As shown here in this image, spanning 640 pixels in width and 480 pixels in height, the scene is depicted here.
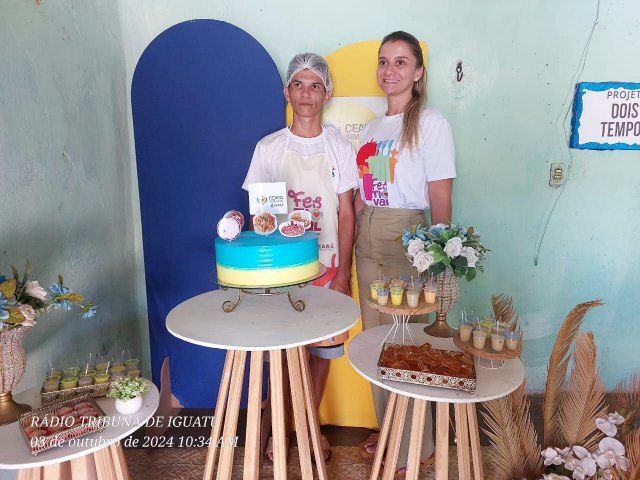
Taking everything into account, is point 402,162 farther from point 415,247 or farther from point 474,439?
point 474,439

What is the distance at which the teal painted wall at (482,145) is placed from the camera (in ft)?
8.13

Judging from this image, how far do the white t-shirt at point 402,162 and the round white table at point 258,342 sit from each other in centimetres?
64

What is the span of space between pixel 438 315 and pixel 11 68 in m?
2.12

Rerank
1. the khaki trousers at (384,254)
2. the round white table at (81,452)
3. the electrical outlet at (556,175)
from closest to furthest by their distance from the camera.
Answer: the round white table at (81,452), the khaki trousers at (384,254), the electrical outlet at (556,175)

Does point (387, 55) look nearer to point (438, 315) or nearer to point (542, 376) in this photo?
point (438, 315)

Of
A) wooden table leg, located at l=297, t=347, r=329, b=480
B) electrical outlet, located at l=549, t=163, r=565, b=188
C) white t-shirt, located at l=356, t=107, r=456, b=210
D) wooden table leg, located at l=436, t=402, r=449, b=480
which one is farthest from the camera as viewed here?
electrical outlet, located at l=549, t=163, r=565, b=188

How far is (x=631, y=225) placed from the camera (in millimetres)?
2977

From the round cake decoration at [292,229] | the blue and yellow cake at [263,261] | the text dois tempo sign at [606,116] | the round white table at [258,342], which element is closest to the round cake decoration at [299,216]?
the round cake decoration at [292,229]

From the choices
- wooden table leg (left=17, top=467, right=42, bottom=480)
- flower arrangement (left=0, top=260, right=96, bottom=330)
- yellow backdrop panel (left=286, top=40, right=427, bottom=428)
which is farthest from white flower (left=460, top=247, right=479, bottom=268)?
wooden table leg (left=17, top=467, right=42, bottom=480)

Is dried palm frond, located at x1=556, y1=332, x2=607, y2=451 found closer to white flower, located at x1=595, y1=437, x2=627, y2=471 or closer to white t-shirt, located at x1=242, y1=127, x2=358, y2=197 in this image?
white flower, located at x1=595, y1=437, x2=627, y2=471

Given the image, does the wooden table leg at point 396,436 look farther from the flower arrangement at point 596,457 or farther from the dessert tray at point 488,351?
the flower arrangement at point 596,457

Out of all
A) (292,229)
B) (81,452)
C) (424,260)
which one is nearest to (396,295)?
(424,260)

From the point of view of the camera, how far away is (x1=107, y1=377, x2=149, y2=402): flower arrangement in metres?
1.66

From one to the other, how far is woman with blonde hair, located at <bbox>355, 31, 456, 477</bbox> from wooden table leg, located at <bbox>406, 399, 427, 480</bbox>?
2.13ft
